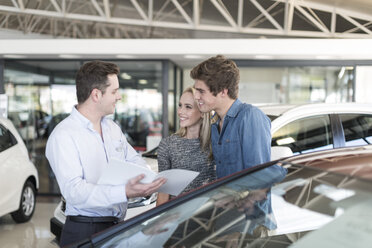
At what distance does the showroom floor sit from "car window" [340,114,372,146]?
142 inches

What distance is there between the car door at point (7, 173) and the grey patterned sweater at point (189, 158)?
4.06 metres

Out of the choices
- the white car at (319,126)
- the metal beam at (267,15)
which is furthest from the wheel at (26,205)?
the metal beam at (267,15)

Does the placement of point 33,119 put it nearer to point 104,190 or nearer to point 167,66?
point 167,66

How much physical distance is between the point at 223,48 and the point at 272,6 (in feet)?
13.4

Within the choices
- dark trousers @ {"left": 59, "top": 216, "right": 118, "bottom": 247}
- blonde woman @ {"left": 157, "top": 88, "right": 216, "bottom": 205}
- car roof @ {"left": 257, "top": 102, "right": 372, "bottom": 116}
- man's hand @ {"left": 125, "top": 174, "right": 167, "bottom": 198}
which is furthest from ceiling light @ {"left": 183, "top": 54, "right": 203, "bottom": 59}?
man's hand @ {"left": 125, "top": 174, "right": 167, "bottom": 198}

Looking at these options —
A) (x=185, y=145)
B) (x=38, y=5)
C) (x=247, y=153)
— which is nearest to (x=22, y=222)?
(x=185, y=145)

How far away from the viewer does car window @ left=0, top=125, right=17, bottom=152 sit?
6469 millimetres

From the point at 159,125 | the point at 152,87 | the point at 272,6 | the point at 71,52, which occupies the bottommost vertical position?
the point at 159,125

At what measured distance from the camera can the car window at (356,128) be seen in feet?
14.0

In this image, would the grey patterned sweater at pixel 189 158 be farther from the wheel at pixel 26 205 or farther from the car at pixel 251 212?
the wheel at pixel 26 205

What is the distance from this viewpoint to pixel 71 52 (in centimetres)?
884

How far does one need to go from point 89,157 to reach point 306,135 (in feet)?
8.48

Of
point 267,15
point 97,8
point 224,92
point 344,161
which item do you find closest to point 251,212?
point 344,161

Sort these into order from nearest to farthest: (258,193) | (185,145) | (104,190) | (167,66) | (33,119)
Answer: (258,193), (104,190), (185,145), (167,66), (33,119)
